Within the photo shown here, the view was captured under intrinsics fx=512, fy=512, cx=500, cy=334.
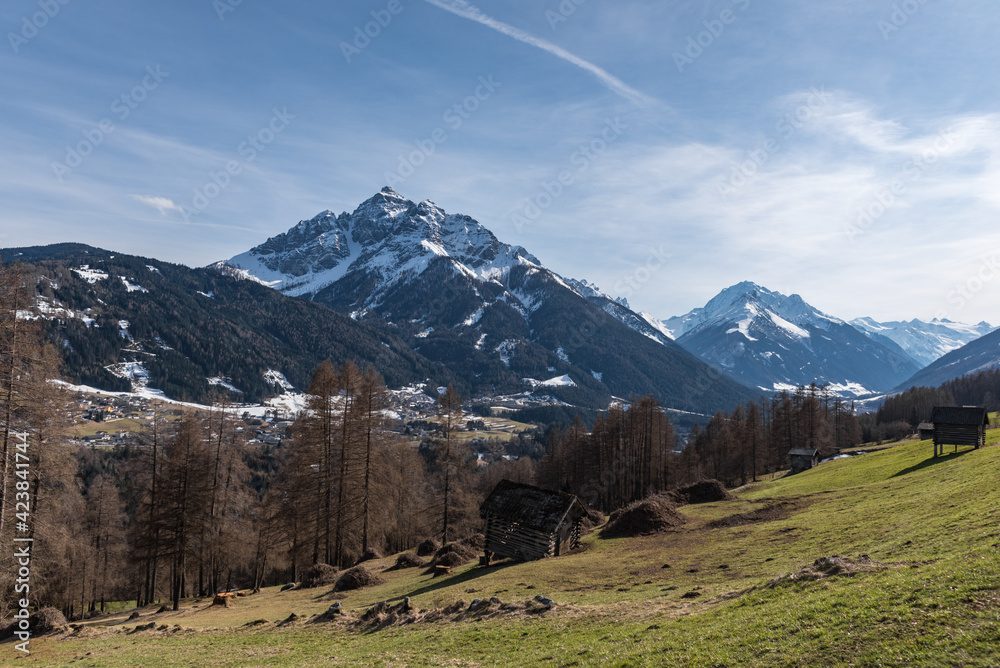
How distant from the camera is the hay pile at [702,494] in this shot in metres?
57.9

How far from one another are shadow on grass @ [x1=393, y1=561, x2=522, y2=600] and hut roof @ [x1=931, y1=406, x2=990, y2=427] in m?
48.8

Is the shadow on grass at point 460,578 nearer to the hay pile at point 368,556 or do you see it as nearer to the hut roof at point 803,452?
the hay pile at point 368,556

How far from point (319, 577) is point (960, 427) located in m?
67.3

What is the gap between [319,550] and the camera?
5647cm

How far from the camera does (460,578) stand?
131 ft

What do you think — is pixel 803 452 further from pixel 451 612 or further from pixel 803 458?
pixel 451 612

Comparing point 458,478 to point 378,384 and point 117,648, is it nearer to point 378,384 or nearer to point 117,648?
point 378,384

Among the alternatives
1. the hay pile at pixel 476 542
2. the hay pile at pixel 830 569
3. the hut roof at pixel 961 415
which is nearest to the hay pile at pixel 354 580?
the hay pile at pixel 476 542

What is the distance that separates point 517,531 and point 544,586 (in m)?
12.4

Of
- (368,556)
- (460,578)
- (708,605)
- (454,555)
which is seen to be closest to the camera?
(708,605)

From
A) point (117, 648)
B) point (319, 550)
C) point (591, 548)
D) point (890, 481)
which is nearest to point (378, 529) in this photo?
point (319, 550)

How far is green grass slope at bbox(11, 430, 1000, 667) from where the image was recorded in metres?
14.1

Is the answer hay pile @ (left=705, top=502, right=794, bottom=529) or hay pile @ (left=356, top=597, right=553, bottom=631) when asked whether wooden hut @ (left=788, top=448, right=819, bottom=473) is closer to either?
hay pile @ (left=705, top=502, right=794, bottom=529)

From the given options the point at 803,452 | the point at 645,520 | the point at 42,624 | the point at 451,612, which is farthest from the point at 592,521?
the point at 803,452
